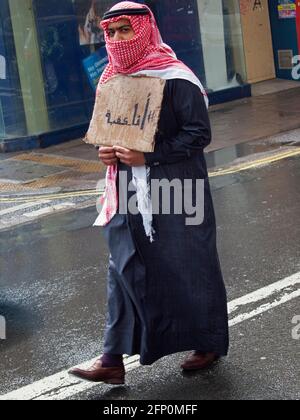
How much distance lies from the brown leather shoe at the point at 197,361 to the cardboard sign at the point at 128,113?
4.01 ft

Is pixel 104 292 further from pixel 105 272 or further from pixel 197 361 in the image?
pixel 197 361

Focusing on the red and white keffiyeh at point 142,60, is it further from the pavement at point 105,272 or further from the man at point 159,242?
the pavement at point 105,272

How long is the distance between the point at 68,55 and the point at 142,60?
10194mm

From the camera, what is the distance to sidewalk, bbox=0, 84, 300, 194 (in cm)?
1209

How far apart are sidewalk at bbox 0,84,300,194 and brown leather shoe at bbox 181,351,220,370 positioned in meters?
6.42

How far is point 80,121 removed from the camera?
49.9 ft

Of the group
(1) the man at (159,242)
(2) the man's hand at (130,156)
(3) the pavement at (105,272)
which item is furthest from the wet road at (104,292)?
(2) the man's hand at (130,156)

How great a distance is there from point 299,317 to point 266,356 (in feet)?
2.09

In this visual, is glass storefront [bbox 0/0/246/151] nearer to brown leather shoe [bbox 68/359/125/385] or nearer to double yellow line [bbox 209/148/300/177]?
double yellow line [bbox 209/148/300/177]

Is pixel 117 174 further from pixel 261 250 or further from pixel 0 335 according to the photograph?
pixel 261 250

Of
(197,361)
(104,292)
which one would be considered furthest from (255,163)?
(197,361)

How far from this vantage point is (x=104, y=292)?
6.95 m

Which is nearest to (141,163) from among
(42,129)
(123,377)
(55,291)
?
(123,377)
